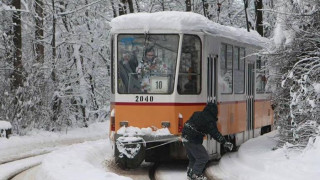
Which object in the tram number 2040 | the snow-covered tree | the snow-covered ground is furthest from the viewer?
the tram number 2040

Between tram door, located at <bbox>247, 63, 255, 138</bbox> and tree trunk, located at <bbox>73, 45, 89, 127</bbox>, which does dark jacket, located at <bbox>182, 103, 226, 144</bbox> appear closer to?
tram door, located at <bbox>247, 63, 255, 138</bbox>

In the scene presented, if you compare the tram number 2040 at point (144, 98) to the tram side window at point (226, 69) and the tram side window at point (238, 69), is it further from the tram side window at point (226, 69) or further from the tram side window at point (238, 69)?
the tram side window at point (238, 69)

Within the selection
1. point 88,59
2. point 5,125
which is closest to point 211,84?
point 5,125

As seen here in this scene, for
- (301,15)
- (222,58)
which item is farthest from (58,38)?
(301,15)

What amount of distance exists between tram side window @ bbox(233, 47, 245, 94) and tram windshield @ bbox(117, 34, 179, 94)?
294cm

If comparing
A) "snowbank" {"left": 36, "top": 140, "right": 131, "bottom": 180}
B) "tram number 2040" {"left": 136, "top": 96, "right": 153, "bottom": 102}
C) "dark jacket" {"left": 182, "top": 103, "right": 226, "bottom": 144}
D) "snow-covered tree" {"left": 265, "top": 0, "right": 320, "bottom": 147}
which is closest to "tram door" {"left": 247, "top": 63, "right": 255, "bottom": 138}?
"snow-covered tree" {"left": 265, "top": 0, "right": 320, "bottom": 147}

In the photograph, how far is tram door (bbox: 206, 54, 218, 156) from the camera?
13.5m

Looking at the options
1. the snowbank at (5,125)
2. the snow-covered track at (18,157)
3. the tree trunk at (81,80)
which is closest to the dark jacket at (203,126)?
the snow-covered track at (18,157)

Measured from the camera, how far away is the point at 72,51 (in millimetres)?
29250

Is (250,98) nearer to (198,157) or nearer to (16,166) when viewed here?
(198,157)

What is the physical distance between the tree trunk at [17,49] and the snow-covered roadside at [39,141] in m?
2.07

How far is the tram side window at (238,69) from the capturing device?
15.5 meters

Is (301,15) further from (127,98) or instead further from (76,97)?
(76,97)

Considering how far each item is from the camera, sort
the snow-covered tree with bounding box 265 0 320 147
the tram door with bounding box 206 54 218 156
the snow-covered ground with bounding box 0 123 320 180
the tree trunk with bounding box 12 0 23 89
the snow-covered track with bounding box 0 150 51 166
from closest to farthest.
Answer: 1. the snow-covered ground with bounding box 0 123 320 180
2. the snow-covered tree with bounding box 265 0 320 147
3. the tram door with bounding box 206 54 218 156
4. the snow-covered track with bounding box 0 150 51 166
5. the tree trunk with bounding box 12 0 23 89
